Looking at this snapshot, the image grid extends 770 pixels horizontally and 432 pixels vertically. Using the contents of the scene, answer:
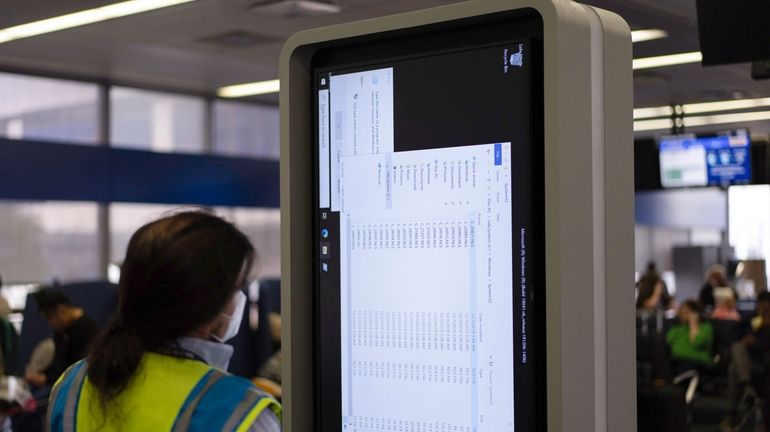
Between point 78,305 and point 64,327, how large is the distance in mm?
1299

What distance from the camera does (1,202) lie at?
29.7ft

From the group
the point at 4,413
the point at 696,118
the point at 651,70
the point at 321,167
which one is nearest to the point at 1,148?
the point at 4,413

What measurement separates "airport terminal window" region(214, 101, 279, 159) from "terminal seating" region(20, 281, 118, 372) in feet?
10.3

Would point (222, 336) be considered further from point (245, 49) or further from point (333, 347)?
point (245, 49)

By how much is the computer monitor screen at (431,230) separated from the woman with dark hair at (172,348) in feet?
0.68

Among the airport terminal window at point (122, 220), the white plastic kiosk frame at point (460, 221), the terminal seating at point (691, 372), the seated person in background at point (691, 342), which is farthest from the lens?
the airport terminal window at point (122, 220)

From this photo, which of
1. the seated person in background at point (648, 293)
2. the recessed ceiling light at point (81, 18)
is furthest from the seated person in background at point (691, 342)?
the recessed ceiling light at point (81, 18)

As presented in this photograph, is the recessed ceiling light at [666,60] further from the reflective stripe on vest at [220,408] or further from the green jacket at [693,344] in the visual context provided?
the reflective stripe on vest at [220,408]

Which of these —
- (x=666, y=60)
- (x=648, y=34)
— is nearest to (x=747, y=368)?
(x=666, y=60)

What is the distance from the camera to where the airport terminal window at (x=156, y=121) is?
10.2 metres

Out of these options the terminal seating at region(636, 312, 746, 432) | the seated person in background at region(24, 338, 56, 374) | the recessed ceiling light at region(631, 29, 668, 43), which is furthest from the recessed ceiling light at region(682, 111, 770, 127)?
the seated person in background at region(24, 338, 56, 374)

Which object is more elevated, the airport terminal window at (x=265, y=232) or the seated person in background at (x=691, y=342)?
the airport terminal window at (x=265, y=232)

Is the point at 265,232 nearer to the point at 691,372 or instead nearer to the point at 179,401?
the point at 691,372

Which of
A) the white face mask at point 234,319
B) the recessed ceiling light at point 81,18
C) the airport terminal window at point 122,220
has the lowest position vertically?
the white face mask at point 234,319
